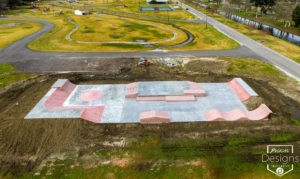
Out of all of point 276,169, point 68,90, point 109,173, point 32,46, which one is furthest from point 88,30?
point 276,169

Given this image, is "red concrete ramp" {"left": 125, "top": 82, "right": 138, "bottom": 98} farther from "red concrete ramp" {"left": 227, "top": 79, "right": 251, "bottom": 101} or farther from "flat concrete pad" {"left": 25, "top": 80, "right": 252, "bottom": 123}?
"red concrete ramp" {"left": 227, "top": 79, "right": 251, "bottom": 101}

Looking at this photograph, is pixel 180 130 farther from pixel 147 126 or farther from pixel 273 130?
pixel 273 130

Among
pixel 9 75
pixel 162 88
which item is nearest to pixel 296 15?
pixel 162 88

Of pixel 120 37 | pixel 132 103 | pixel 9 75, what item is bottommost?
pixel 132 103

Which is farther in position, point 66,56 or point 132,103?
point 66,56

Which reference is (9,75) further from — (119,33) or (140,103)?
(119,33)

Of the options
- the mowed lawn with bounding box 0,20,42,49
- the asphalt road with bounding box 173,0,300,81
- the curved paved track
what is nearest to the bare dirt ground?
the curved paved track
